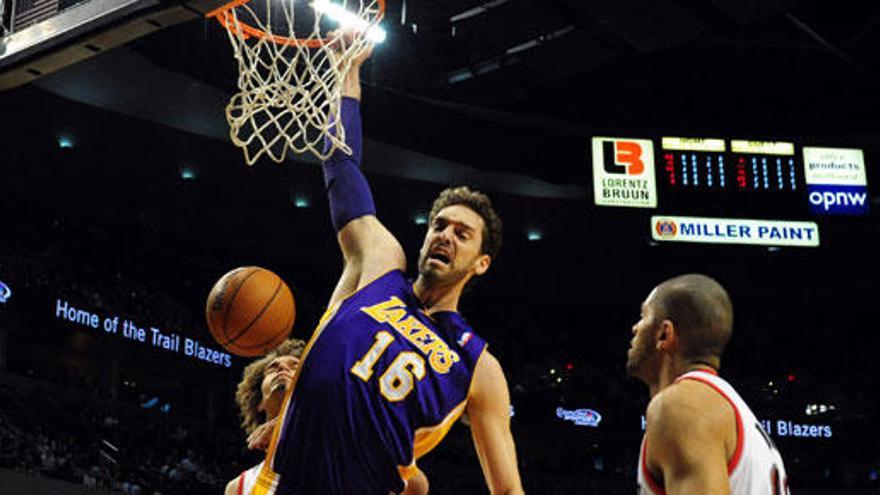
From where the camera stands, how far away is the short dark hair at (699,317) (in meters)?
2.95

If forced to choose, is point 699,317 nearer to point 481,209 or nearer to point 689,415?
point 689,415

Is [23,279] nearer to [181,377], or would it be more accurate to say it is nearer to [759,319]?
[181,377]

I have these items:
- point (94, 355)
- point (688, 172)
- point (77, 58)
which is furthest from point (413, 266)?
point (77, 58)

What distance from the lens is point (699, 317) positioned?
9.70 ft

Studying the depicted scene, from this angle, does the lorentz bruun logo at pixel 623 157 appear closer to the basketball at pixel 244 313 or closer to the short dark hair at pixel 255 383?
the short dark hair at pixel 255 383

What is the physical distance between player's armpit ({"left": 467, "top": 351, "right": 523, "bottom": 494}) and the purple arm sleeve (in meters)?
0.62

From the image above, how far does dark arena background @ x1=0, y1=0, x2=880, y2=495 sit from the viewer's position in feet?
42.3

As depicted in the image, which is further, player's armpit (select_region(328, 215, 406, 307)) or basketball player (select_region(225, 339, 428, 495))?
basketball player (select_region(225, 339, 428, 495))

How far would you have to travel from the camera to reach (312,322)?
61.4ft

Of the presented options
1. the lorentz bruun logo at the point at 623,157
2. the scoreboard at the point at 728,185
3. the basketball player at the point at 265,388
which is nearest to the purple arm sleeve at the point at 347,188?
the basketball player at the point at 265,388

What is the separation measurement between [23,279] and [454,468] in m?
7.22

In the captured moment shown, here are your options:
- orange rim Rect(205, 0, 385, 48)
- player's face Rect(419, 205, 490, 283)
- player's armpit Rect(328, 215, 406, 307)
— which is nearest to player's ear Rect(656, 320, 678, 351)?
player's face Rect(419, 205, 490, 283)

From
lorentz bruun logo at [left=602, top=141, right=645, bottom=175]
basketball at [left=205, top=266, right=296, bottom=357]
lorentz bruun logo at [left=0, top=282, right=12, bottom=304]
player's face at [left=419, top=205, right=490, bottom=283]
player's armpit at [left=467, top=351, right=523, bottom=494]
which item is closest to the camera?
player's armpit at [left=467, top=351, right=523, bottom=494]

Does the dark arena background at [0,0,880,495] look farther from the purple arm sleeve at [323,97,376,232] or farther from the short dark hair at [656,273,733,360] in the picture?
the short dark hair at [656,273,733,360]
